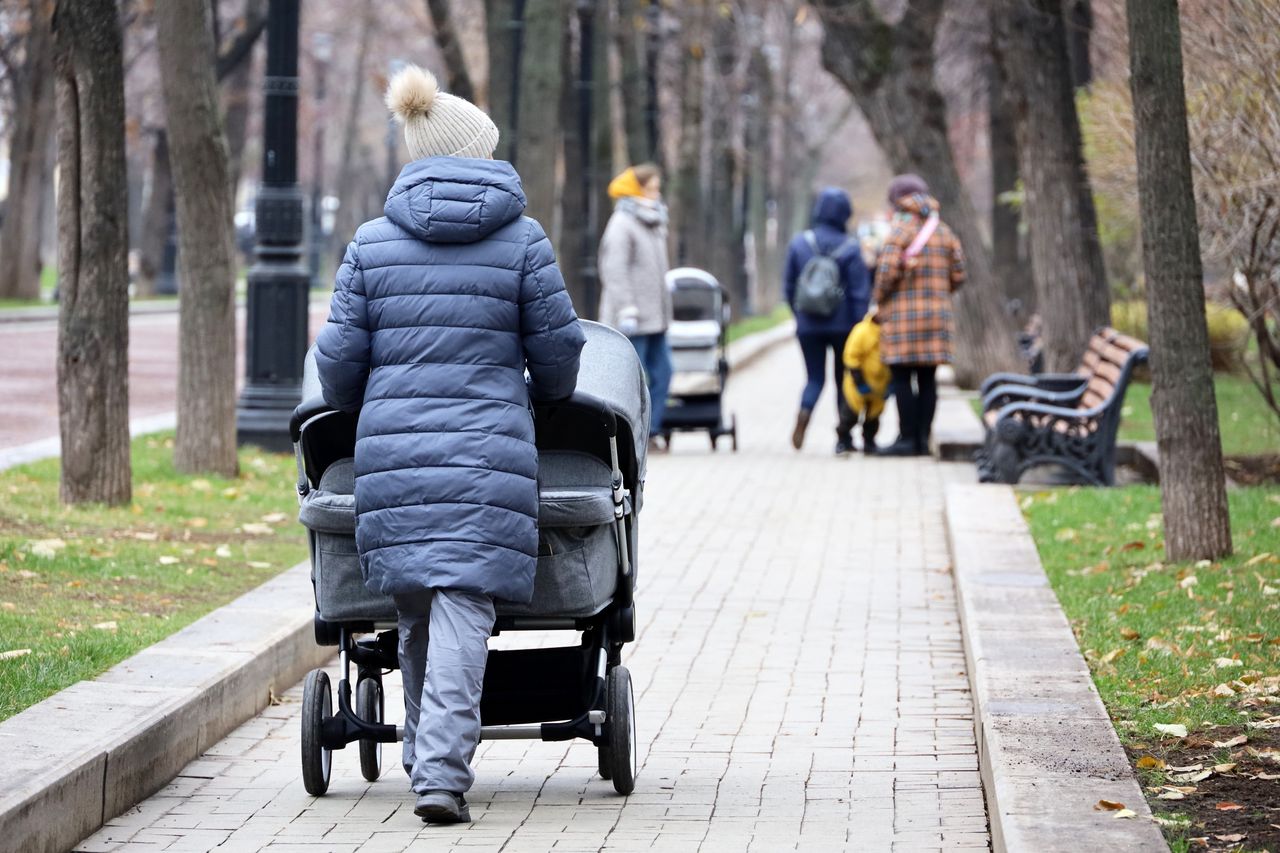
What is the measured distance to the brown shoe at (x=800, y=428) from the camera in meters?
15.7

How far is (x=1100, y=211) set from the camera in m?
22.3

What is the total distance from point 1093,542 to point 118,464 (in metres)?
4.91

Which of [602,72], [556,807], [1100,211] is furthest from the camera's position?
[602,72]

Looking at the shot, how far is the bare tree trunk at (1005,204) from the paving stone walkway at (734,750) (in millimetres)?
18127

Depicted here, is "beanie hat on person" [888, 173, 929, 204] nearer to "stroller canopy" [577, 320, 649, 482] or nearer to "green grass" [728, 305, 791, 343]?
"stroller canopy" [577, 320, 649, 482]

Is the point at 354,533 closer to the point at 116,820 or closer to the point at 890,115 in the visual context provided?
the point at 116,820

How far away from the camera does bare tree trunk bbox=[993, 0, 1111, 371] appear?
16.3 metres

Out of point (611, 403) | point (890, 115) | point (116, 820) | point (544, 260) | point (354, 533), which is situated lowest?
point (116, 820)

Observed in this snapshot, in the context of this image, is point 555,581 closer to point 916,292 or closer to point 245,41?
point 916,292

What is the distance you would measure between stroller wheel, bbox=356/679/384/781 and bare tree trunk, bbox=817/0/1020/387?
14.1m

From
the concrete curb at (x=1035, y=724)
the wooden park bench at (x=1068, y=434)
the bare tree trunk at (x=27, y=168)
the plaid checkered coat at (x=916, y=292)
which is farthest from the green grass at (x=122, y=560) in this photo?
the bare tree trunk at (x=27, y=168)

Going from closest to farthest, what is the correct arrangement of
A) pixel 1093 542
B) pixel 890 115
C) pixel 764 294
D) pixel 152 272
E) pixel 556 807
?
pixel 556 807 → pixel 1093 542 → pixel 890 115 → pixel 152 272 → pixel 764 294

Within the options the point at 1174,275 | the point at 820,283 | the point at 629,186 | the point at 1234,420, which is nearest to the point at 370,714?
the point at 1174,275

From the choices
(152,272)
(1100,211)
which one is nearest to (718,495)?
(1100,211)
